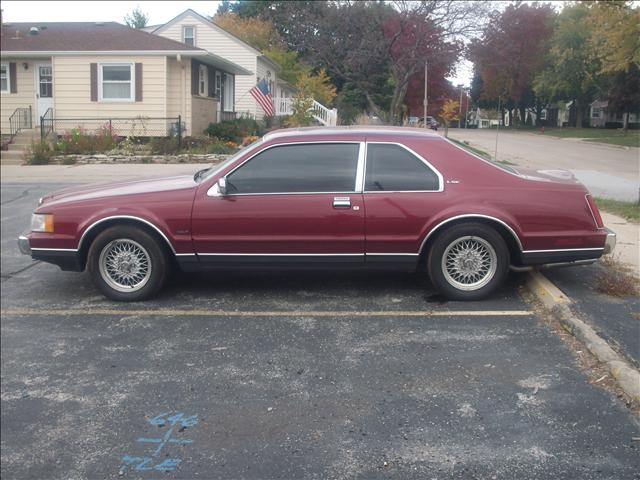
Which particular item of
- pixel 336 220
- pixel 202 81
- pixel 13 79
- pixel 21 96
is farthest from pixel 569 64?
pixel 336 220

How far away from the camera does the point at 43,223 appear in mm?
6172

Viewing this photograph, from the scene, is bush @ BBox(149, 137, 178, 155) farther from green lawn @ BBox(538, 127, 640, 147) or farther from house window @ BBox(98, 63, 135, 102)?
green lawn @ BBox(538, 127, 640, 147)

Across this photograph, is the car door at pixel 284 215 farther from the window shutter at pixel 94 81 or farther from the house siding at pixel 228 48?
the house siding at pixel 228 48

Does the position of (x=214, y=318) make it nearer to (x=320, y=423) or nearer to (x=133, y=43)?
(x=320, y=423)

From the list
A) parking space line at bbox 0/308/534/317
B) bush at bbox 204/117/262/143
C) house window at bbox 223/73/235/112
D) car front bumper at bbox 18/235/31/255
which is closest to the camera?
parking space line at bbox 0/308/534/317

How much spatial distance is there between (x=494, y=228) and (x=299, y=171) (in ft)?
6.01

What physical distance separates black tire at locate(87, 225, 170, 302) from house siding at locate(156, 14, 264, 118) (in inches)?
1126

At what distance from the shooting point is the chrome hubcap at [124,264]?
6.17 meters

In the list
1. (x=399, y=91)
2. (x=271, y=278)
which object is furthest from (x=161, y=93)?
(x=271, y=278)

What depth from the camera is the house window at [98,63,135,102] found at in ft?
77.8

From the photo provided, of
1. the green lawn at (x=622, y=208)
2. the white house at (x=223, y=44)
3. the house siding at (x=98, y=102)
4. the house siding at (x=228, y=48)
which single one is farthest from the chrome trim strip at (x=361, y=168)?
the house siding at (x=228, y=48)

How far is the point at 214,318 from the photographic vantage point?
573cm

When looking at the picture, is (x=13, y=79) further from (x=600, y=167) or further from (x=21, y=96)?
(x=600, y=167)

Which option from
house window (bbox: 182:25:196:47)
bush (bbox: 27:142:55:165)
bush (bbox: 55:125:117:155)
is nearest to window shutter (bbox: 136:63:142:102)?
bush (bbox: 55:125:117:155)
